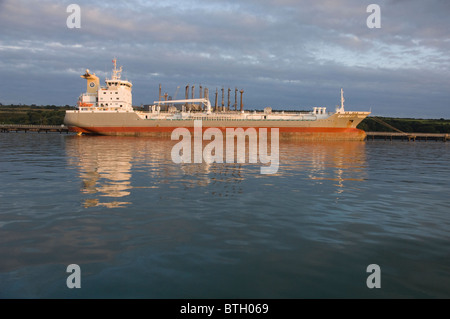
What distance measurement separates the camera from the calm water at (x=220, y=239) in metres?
4.88

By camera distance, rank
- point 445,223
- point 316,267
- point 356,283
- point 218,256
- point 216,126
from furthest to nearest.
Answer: point 216,126 → point 445,223 → point 218,256 → point 316,267 → point 356,283

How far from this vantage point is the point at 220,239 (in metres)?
6.75

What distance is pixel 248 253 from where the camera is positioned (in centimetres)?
605

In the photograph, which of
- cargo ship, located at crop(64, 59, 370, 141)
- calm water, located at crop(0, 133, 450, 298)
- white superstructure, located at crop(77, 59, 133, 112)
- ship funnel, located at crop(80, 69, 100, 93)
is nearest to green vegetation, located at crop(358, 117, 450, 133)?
cargo ship, located at crop(64, 59, 370, 141)

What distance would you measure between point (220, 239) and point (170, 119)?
180ft

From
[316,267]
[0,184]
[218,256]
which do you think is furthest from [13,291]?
[0,184]

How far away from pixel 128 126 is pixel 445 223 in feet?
191

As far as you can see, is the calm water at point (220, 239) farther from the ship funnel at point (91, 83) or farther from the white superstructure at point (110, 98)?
the ship funnel at point (91, 83)

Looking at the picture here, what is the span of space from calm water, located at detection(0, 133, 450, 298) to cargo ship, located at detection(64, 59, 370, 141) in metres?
45.2

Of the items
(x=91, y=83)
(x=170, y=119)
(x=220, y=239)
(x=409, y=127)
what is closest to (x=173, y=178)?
(x=220, y=239)

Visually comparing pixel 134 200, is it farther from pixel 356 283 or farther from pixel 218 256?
pixel 356 283

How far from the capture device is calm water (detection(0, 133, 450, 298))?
192 inches

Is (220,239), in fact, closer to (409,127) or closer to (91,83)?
(91,83)

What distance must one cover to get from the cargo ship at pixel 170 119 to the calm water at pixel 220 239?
45.2m
